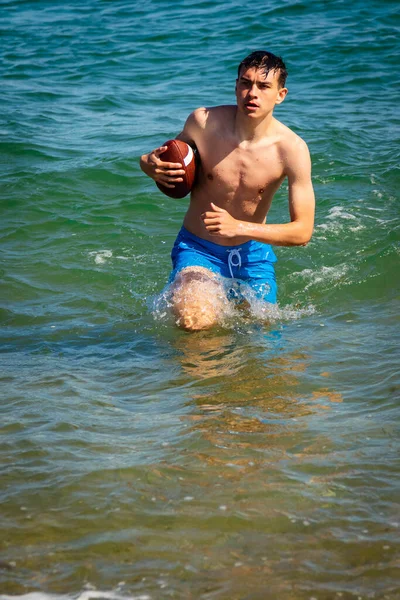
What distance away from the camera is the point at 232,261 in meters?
6.60

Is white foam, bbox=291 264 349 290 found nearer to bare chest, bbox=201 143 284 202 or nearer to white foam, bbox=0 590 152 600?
bare chest, bbox=201 143 284 202

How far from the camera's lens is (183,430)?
449cm

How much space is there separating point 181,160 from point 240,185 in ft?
1.83

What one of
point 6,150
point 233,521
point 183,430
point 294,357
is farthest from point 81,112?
point 233,521

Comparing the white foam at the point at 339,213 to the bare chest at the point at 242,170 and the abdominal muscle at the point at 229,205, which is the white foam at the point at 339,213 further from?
the bare chest at the point at 242,170

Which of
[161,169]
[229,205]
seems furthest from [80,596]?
[229,205]

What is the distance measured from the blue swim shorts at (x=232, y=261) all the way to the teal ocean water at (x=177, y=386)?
27 cm

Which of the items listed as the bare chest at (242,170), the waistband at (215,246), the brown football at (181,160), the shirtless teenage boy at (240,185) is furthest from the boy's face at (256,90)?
the waistband at (215,246)

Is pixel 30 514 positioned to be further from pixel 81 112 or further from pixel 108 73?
pixel 108 73

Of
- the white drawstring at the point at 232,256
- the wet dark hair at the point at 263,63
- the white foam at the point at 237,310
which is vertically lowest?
the white foam at the point at 237,310

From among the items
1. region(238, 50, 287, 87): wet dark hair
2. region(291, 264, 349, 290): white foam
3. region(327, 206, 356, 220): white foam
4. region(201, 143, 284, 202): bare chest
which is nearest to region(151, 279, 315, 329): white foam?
region(201, 143, 284, 202): bare chest

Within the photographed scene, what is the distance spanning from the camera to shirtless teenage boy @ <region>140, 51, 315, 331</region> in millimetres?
5930

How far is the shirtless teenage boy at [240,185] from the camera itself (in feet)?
Result: 19.5

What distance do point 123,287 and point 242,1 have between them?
14.6 m
